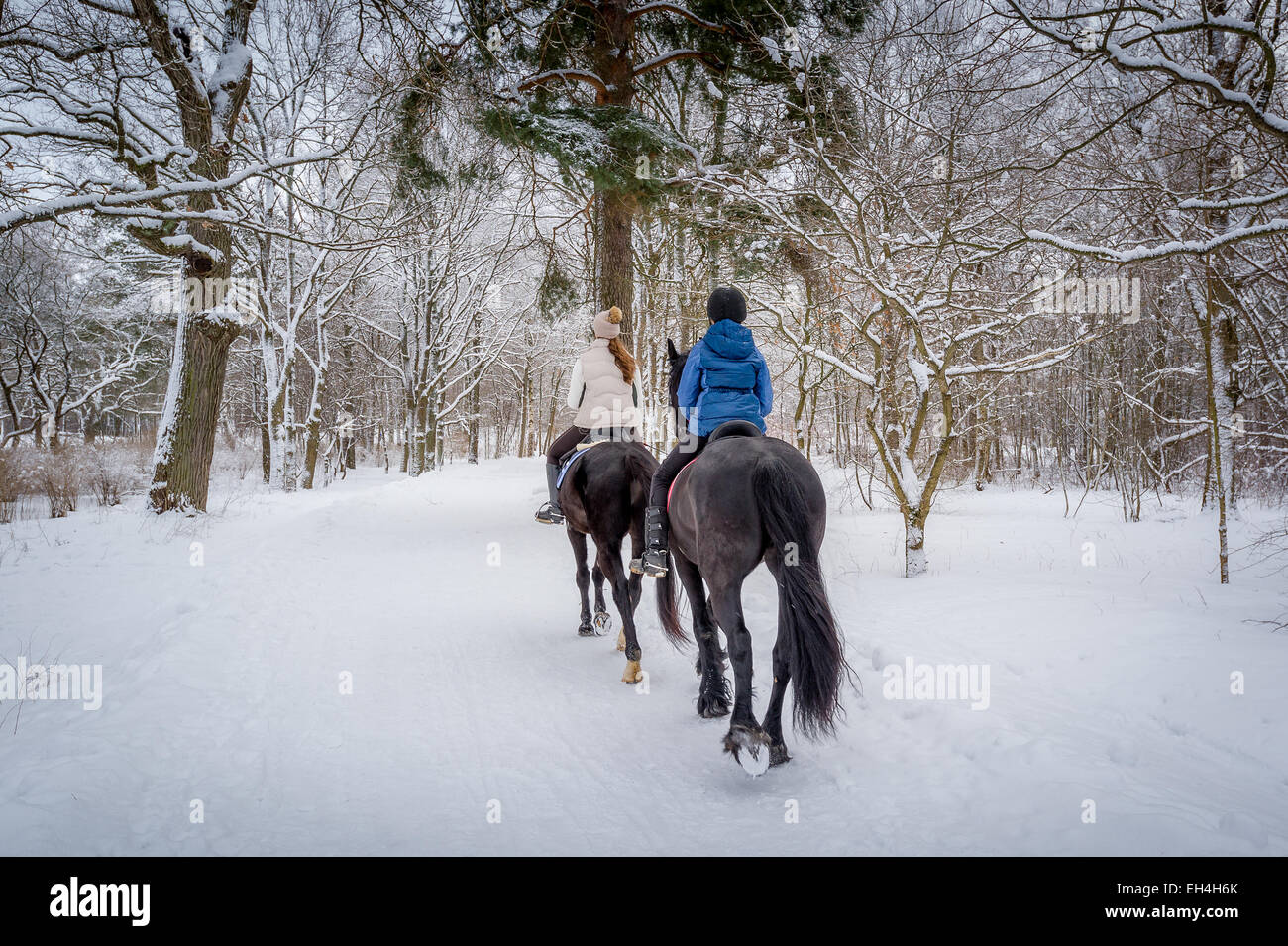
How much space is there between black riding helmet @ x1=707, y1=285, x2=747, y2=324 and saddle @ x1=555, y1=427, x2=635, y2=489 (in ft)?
6.20

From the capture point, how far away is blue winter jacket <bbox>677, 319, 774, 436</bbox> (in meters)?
4.41

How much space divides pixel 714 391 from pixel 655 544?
1.20 m

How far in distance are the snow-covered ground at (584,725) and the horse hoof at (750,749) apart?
87 millimetres

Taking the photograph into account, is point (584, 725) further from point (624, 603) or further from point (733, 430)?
point (733, 430)

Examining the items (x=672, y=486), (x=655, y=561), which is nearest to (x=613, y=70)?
(x=672, y=486)

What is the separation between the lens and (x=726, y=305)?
454cm

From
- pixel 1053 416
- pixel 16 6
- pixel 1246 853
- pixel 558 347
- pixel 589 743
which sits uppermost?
pixel 558 347

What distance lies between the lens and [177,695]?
423cm

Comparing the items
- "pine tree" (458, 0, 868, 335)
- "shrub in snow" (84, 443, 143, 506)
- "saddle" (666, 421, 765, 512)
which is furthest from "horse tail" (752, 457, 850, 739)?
"shrub in snow" (84, 443, 143, 506)

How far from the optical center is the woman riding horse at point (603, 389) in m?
6.34

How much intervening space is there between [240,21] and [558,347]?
2428 centimetres
